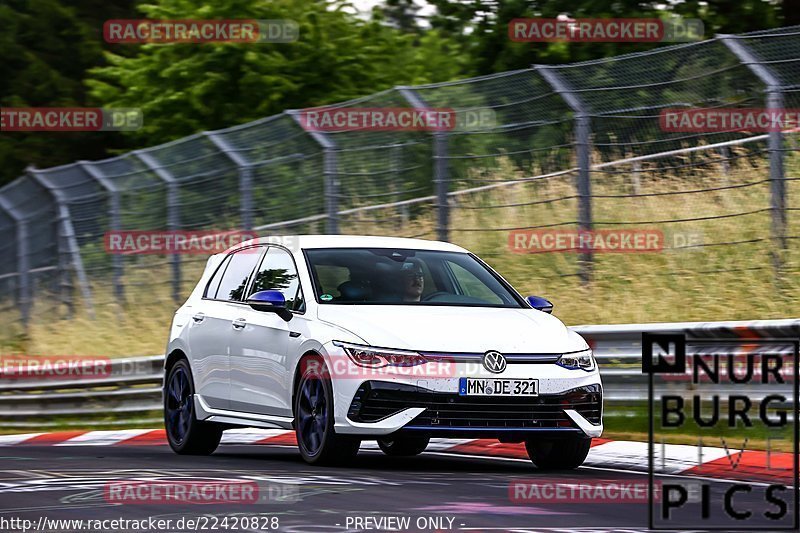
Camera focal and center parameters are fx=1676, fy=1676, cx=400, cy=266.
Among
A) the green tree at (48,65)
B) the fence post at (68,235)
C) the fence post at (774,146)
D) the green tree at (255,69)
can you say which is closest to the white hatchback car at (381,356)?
the fence post at (774,146)

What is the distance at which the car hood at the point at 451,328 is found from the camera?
10305 millimetres

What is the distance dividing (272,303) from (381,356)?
1.18 metres

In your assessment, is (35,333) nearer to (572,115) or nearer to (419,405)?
(572,115)

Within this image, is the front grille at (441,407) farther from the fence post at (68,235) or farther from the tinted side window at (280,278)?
the fence post at (68,235)

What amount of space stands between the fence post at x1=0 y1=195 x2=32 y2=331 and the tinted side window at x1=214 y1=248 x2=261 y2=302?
1230cm

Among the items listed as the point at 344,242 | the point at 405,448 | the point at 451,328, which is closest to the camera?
the point at 451,328

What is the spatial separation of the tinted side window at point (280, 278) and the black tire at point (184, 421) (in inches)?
47.1

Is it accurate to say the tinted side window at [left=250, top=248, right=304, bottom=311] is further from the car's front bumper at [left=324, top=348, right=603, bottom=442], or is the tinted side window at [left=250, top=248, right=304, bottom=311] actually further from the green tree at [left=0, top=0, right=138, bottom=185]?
the green tree at [left=0, top=0, right=138, bottom=185]

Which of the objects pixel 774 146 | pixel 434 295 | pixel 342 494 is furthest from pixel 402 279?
pixel 774 146

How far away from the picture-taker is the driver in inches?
449

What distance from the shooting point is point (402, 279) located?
11516mm

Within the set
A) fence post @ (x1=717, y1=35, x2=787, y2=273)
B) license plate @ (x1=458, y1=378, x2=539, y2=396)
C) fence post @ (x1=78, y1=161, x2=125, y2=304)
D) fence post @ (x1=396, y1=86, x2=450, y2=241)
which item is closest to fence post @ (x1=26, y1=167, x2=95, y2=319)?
fence post @ (x1=78, y1=161, x2=125, y2=304)

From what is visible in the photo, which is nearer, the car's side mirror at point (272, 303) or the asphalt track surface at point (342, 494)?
the asphalt track surface at point (342, 494)

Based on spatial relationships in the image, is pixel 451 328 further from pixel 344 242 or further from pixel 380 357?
pixel 344 242
